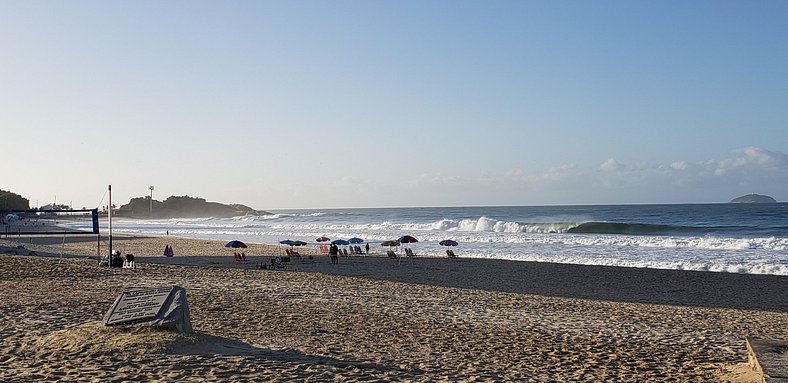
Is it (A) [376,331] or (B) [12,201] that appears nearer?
(A) [376,331]

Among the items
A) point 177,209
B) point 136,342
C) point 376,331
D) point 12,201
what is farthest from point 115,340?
point 177,209

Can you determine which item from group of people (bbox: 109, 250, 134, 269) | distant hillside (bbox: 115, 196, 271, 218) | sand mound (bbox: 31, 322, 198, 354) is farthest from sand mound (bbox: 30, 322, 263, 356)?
distant hillside (bbox: 115, 196, 271, 218)

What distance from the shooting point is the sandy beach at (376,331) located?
7297 millimetres

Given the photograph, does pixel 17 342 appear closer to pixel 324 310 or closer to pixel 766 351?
pixel 324 310

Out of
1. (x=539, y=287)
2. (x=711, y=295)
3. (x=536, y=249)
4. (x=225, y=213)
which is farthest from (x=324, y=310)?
(x=225, y=213)

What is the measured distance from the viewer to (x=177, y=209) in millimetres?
171000

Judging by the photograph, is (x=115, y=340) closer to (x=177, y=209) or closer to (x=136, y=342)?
(x=136, y=342)

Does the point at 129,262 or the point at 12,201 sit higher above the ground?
the point at 12,201

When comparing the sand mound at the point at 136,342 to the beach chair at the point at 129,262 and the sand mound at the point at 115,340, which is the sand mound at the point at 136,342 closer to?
the sand mound at the point at 115,340

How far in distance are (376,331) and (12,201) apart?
107 m

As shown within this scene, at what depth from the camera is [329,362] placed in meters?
7.66

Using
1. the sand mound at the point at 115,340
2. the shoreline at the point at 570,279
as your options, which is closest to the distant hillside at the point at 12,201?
the shoreline at the point at 570,279

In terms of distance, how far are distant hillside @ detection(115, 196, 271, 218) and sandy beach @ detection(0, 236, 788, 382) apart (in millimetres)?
151170

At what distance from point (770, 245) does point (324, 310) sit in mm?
33502
